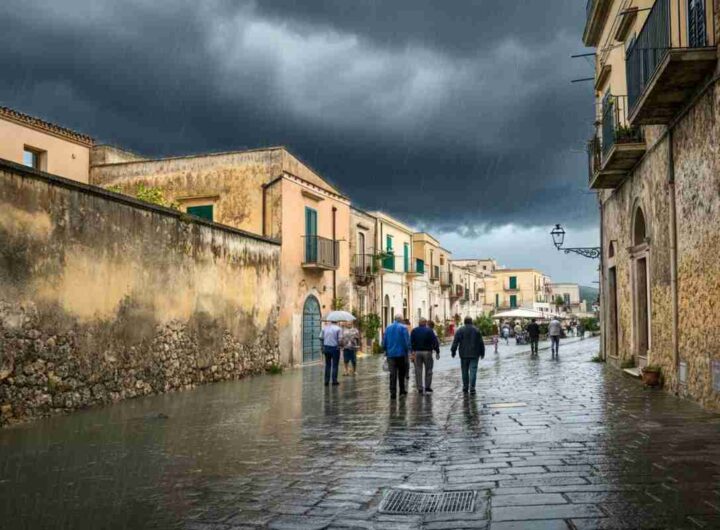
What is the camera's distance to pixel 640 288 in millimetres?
16094

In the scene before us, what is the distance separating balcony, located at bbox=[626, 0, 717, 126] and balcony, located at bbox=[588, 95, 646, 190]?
2.29 m

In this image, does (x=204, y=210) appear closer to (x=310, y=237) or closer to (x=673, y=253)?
(x=310, y=237)

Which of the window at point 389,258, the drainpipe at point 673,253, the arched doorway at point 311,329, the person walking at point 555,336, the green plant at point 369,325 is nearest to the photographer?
the drainpipe at point 673,253

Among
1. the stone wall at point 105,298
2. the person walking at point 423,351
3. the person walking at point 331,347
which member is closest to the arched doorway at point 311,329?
the stone wall at point 105,298

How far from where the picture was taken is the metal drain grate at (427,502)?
5.09 meters

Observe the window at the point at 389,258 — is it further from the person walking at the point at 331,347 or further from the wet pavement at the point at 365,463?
the wet pavement at the point at 365,463

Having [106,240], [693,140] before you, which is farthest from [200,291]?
[693,140]

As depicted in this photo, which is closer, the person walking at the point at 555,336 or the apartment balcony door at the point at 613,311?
the apartment balcony door at the point at 613,311

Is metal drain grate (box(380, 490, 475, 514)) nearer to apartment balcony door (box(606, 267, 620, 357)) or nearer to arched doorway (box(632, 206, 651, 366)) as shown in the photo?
arched doorway (box(632, 206, 651, 366))

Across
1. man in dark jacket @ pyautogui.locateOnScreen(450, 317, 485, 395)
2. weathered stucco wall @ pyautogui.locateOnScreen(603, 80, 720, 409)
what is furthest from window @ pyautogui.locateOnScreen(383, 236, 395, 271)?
man in dark jacket @ pyautogui.locateOnScreen(450, 317, 485, 395)

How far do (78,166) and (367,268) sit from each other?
13271 millimetres

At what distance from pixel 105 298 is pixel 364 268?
20204 mm

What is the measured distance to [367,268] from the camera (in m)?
33.2

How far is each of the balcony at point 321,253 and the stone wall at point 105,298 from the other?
5.56 meters
